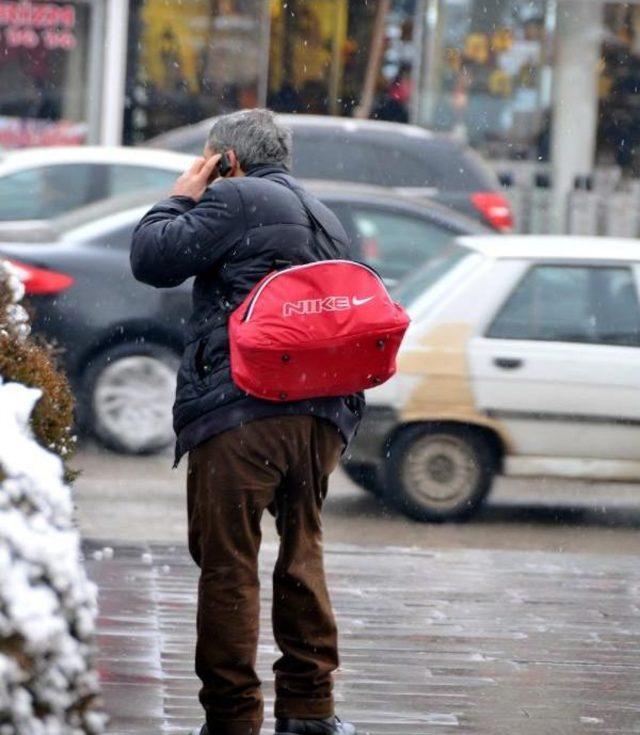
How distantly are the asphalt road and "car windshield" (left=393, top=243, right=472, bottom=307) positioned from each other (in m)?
1.13

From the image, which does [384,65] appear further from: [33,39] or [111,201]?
[111,201]

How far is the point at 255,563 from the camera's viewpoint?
15.2ft

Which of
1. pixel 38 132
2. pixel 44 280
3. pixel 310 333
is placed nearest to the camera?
pixel 310 333

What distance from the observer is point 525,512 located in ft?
31.7

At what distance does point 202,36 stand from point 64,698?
60.7 feet

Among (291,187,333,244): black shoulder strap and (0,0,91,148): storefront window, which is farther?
(0,0,91,148): storefront window

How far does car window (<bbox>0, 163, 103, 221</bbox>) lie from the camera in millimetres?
12570

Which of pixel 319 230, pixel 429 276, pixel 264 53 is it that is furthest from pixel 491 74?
pixel 319 230

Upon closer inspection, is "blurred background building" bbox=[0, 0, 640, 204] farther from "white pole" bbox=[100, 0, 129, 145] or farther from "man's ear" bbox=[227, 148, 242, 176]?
"man's ear" bbox=[227, 148, 242, 176]

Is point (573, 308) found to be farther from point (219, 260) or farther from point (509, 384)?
point (219, 260)

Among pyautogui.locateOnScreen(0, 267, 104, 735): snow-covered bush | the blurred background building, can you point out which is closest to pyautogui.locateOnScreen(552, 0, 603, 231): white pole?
the blurred background building

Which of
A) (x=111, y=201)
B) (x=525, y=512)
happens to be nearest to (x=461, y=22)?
(x=111, y=201)

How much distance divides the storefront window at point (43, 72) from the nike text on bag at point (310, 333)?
15.7 metres

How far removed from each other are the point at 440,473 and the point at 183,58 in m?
12.4
